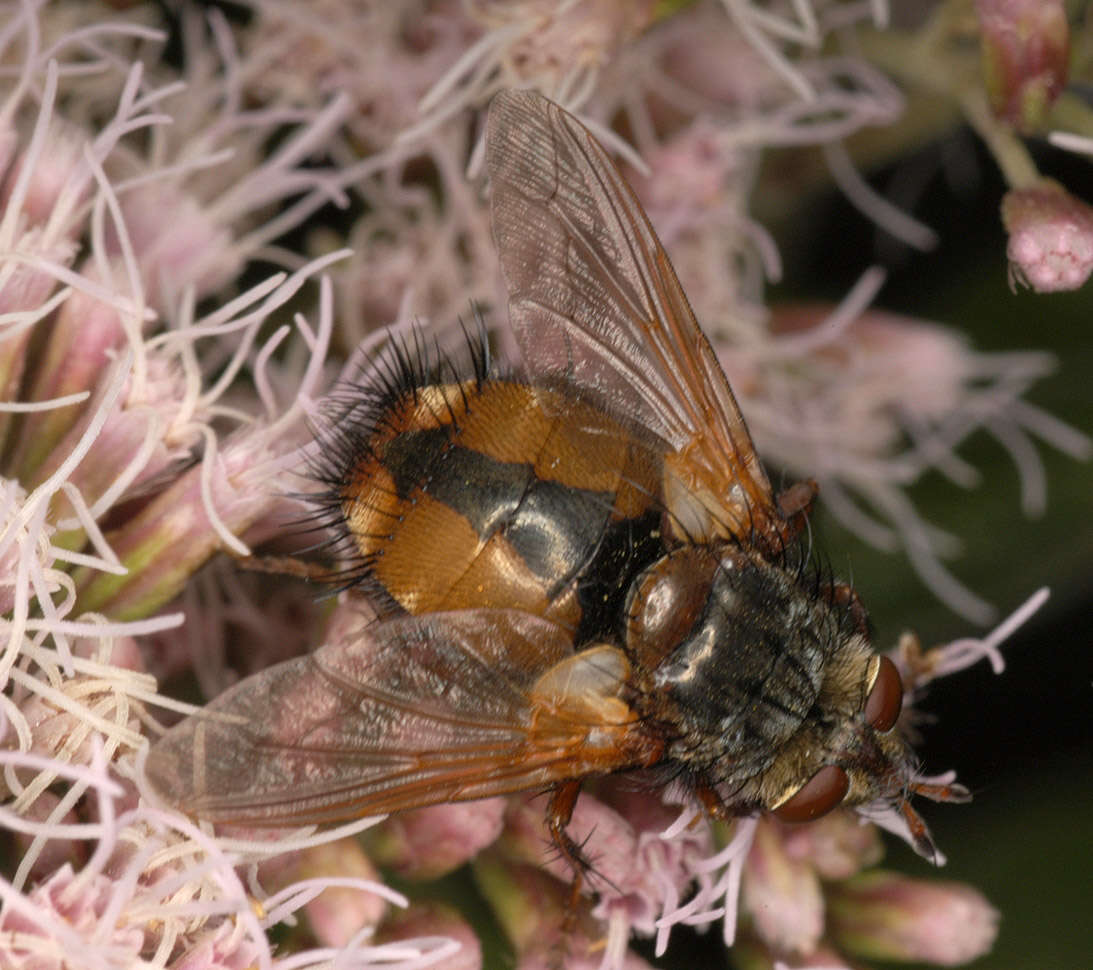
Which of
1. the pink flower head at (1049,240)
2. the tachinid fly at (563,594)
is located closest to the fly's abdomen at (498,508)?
the tachinid fly at (563,594)

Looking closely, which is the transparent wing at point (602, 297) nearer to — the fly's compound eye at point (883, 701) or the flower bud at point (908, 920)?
the fly's compound eye at point (883, 701)

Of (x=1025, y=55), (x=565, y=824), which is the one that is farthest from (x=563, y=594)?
(x=1025, y=55)

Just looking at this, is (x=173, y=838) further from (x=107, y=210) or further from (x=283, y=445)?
(x=107, y=210)

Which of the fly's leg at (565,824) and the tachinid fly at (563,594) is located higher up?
the tachinid fly at (563,594)

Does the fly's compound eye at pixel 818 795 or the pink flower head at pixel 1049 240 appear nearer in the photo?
the fly's compound eye at pixel 818 795

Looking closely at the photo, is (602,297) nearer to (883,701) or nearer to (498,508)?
(498,508)

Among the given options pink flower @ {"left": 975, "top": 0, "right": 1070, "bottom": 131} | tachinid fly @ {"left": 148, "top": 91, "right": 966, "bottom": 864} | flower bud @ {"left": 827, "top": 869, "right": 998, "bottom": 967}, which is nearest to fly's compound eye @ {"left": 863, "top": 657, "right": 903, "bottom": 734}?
tachinid fly @ {"left": 148, "top": 91, "right": 966, "bottom": 864}
